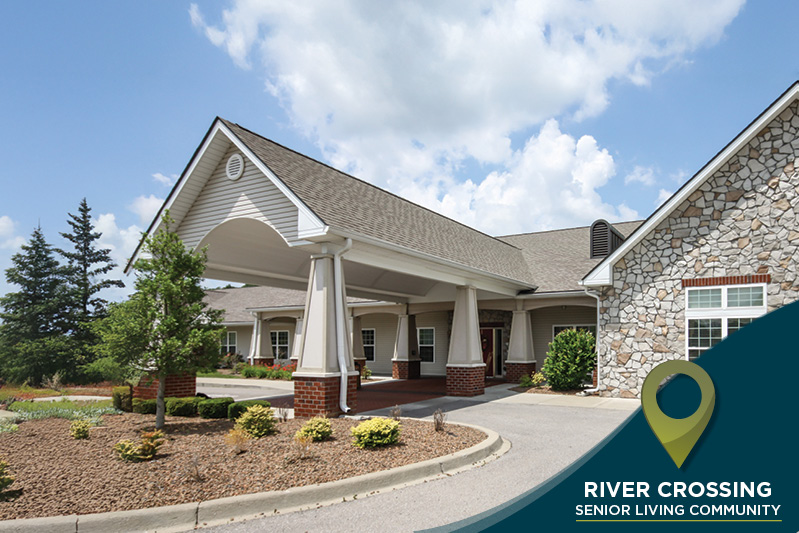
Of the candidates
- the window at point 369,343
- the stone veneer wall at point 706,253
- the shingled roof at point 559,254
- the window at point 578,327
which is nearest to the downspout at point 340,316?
the stone veneer wall at point 706,253

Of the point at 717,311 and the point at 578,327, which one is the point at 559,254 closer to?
the point at 578,327

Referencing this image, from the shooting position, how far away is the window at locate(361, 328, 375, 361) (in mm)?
30744

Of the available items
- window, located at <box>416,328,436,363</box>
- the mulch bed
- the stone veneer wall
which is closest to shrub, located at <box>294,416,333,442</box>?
the mulch bed

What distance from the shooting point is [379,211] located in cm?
1585

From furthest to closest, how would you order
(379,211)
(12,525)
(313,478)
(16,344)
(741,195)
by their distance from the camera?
(16,344)
(379,211)
(741,195)
(313,478)
(12,525)

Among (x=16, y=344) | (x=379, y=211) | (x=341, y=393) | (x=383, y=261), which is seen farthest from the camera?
(x=16, y=344)

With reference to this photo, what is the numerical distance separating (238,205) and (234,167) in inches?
37.7

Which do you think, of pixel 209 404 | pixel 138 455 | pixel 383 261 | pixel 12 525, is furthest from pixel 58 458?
pixel 383 261

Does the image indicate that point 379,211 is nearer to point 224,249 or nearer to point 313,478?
point 224,249

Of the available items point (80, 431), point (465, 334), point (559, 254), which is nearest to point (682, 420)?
point (80, 431)

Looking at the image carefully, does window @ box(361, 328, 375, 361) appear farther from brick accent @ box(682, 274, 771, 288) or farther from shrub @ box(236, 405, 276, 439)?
shrub @ box(236, 405, 276, 439)

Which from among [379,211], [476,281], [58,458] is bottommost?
[58,458]

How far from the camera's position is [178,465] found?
7.81m

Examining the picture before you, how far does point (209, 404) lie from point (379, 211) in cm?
688
